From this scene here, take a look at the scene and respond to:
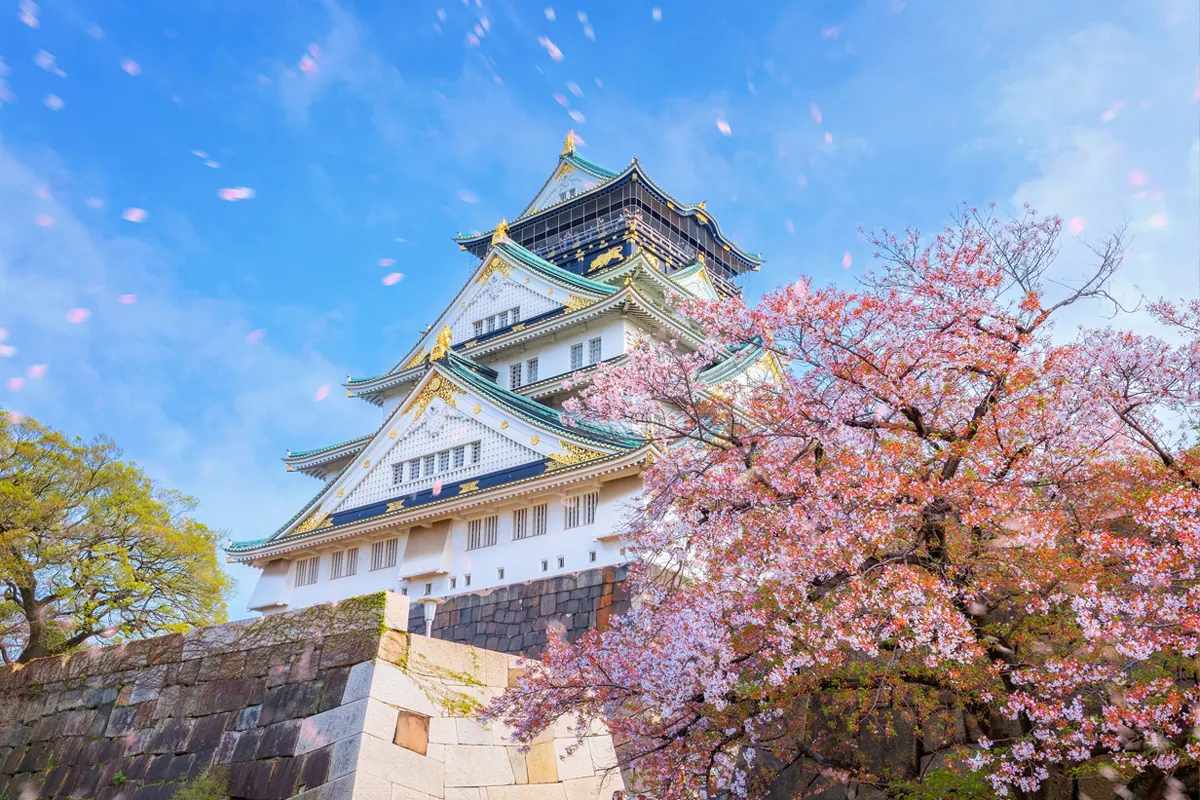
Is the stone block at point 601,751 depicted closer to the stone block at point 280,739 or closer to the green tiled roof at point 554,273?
the stone block at point 280,739

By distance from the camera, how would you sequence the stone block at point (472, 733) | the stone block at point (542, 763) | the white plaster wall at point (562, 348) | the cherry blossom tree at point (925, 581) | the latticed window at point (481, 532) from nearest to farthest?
the cherry blossom tree at point (925, 581)
the stone block at point (472, 733)
the stone block at point (542, 763)
the latticed window at point (481, 532)
the white plaster wall at point (562, 348)

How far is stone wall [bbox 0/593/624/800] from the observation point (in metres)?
8.87

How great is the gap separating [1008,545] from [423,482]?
17.9 metres

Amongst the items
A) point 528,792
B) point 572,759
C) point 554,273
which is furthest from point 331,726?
point 554,273

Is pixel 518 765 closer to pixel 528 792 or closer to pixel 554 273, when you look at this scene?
pixel 528 792

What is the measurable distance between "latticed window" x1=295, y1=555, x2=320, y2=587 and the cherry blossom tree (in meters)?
15.5

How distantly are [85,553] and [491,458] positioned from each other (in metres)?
10.0

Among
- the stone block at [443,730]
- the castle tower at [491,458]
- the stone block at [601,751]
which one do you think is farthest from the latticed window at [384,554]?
the stone block at [443,730]

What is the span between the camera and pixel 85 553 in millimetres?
22234

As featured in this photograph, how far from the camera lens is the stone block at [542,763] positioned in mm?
10102

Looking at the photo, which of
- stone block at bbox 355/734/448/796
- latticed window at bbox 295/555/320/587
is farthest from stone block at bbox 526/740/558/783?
latticed window at bbox 295/555/320/587

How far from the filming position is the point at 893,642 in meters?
8.20

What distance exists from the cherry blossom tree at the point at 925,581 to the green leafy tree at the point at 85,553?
52.3 ft

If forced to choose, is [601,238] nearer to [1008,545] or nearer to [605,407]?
[605,407]
